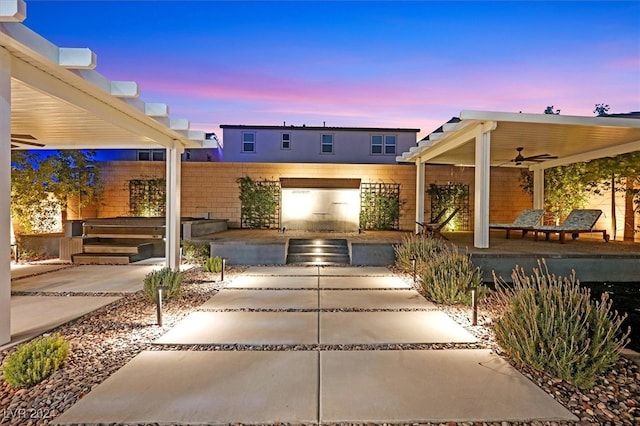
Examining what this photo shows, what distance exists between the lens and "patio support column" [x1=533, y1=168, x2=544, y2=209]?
13555mm

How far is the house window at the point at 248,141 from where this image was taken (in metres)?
18.2

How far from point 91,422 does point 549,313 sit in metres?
3.99

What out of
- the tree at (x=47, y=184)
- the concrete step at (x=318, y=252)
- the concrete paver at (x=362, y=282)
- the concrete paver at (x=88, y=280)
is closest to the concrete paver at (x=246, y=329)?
the concrete paver at (x=362, y=282)

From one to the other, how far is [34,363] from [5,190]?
6.30 feet

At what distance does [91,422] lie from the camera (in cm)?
251

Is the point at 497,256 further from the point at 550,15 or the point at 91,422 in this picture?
the point at 550,15

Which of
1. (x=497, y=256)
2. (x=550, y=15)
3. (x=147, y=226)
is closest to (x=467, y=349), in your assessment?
(x=497, y=256)

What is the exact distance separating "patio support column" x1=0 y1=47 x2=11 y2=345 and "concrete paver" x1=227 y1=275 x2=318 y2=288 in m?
3.51

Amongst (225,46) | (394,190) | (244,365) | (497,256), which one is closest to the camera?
(244,365)

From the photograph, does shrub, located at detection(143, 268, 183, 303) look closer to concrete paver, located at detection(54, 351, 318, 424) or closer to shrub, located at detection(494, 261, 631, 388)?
concrete paver, located at detection(54, 351, 318, 424)

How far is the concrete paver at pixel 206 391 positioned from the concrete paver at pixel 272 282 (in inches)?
127

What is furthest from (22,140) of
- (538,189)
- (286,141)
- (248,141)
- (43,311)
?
(538,189)

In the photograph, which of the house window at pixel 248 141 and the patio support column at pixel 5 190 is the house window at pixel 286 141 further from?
the patio support column at pixel 5 190

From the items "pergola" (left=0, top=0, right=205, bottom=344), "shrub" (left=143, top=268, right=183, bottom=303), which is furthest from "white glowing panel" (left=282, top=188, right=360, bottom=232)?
"shrub" (left=143, top=268, right=183, bottom=303)
